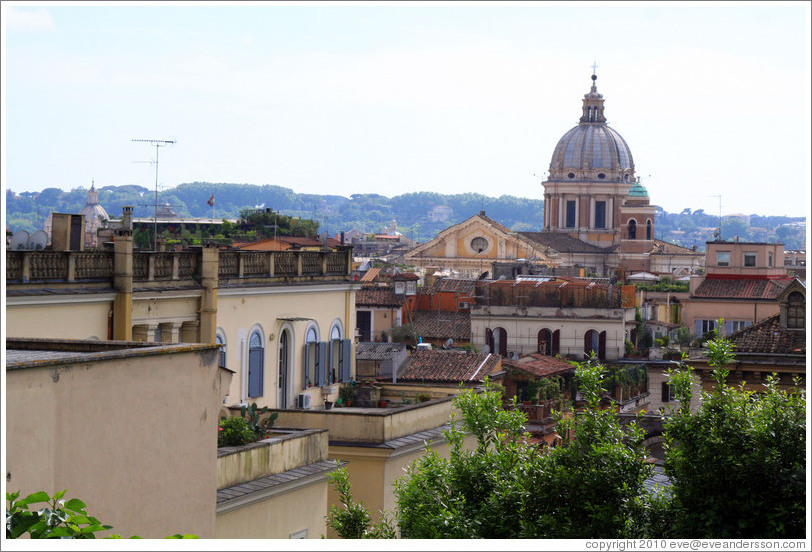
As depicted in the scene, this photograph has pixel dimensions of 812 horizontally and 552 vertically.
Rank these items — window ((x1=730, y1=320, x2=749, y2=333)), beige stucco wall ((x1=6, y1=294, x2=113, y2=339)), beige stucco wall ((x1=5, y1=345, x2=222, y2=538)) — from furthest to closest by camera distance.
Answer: window ((x1=730, y1=320, x2=749, y2=333)) → beige stucco wall ((x1=6, y1=294, x2=113, y2=339)) → beige stucco wall ((x1=5, y1=345, x2=222, y2=538))

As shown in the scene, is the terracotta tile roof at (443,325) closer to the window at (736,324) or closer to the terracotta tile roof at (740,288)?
the terracotta tile roof at (740,288)

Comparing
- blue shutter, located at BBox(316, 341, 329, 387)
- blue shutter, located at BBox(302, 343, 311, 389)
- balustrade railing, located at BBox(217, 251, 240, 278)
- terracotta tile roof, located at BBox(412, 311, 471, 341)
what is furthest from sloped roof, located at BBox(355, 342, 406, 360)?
terracotta tile roof, located at BBox(412, 311, 471, 341)

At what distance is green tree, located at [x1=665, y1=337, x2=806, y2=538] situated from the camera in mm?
12453

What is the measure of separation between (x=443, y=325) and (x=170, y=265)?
40815 mm

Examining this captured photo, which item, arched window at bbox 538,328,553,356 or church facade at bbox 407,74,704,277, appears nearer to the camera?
arched window at bbox 538,328,553,356

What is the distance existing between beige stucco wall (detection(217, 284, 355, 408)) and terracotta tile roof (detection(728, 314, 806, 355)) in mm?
6942

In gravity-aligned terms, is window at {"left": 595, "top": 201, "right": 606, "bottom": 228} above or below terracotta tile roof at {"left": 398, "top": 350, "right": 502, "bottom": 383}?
above

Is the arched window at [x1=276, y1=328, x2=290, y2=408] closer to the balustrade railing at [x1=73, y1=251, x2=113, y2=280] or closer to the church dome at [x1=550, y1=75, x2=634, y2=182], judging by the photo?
the balustrade railing at [x1=73, y1=251, x2=113, y2=280]

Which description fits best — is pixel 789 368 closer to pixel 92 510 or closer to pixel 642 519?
pixel 642 519

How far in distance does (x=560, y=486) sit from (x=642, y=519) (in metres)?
0.73

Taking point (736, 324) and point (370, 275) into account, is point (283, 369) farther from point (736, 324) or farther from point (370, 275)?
point (370, 275)

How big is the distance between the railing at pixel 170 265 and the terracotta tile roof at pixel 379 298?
3186 centimetres

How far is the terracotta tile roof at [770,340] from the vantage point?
92.8 feet

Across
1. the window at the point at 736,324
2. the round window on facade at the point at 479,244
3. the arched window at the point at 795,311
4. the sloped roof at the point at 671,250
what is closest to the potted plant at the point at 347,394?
the arched window at the point at 795,311
